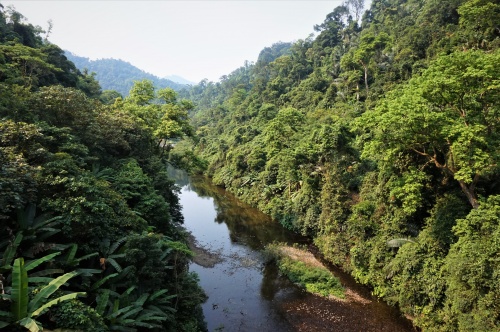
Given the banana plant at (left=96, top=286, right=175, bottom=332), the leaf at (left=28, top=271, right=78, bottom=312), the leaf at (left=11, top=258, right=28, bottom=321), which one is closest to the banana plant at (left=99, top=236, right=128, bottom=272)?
the banana plant at (left=96, top=286, right=175, bottom=332)

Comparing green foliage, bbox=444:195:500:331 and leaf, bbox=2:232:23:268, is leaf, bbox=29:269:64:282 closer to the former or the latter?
leaf, bbox=2:232:23:268

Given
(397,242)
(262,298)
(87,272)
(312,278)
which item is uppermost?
(397,242)

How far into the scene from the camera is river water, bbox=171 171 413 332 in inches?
608

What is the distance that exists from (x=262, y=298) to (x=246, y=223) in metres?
14.6

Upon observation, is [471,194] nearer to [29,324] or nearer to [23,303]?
[29,324]

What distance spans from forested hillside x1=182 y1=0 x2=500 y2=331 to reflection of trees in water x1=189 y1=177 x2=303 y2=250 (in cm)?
130

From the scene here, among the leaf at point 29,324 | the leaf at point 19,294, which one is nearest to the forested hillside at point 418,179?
the leaf at point 29,324

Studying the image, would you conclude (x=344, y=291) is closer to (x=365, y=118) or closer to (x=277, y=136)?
(x=365, y=118)

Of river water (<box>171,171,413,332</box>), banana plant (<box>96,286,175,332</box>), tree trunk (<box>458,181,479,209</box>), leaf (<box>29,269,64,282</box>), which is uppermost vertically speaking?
tree trunk (<box>458,181,479,209</box>)

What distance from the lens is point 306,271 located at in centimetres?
2034

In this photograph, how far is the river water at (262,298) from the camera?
15.5 metres

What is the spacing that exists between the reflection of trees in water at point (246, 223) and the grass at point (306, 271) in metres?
2.94

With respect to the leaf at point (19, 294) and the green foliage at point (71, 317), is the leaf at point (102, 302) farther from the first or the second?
the leaf at point (19, 294)

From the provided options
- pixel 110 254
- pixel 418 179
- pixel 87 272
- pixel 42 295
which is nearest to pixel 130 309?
pixel 87 272
